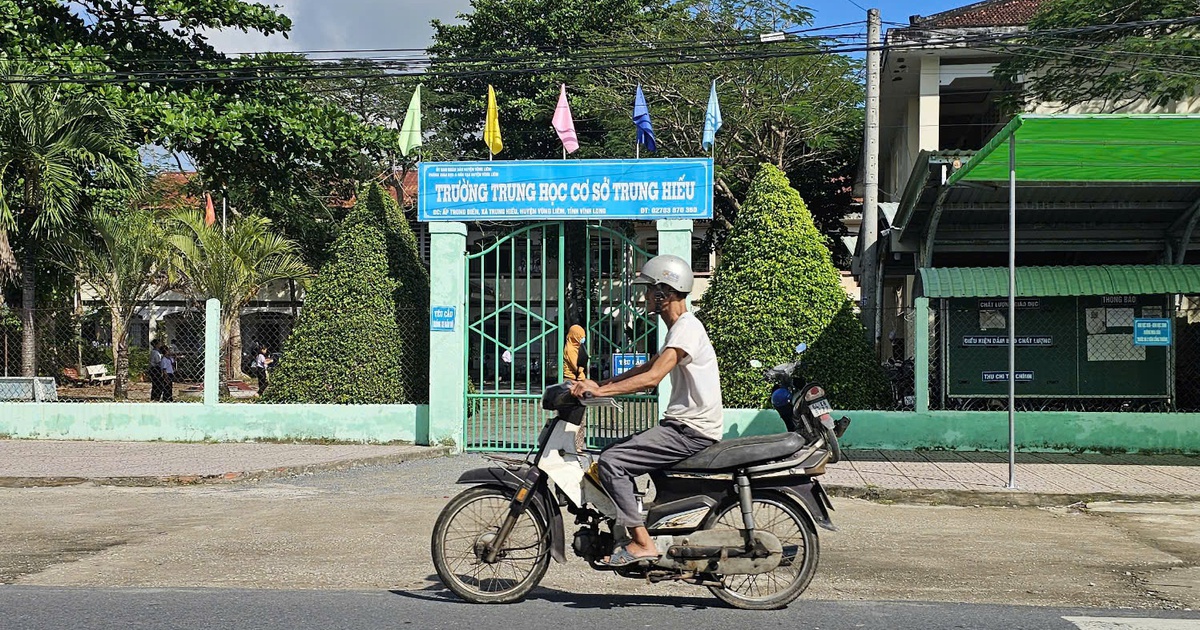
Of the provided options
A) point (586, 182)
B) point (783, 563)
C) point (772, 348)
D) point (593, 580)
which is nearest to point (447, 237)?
point (586, 182)

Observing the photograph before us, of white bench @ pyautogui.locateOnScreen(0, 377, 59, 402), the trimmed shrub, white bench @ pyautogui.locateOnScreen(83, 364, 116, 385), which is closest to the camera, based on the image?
the trimmed shrub

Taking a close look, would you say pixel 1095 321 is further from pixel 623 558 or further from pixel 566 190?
pixel 623 558

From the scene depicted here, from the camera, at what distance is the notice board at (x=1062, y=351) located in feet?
43.1

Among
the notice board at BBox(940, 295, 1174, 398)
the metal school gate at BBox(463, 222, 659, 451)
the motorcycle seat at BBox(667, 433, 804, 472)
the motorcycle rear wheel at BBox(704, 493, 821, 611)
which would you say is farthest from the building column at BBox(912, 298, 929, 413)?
the motorcycle seat at BBox(667, 433, 804, 472)

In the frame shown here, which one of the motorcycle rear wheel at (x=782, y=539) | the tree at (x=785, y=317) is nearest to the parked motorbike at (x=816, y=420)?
the motorcycle rear wheel at (x=782, y=539)

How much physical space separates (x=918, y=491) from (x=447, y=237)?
6192 millimetres

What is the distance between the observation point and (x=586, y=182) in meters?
12.5

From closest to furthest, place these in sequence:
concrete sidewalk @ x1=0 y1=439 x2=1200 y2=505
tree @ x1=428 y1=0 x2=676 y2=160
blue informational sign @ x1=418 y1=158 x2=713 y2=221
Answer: concrete sidewalk @ x1=0 y1=439 x2=1200 y2=505 → blue informational sign @ x1=418 y1=158 x2=713 y2=221 → tree @ x1=428 y1=0 x2=676 y2=160

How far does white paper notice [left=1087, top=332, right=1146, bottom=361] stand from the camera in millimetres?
13141

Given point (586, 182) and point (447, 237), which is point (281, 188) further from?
point (586, 182)

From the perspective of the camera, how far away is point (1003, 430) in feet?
41.7

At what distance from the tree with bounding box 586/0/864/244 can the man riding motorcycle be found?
1958 centimetres

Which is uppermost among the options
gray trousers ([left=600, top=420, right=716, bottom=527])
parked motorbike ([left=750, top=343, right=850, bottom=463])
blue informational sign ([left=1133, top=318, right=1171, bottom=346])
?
blue informational sign ([left=1133, top=318, right=1171, bottom=346])

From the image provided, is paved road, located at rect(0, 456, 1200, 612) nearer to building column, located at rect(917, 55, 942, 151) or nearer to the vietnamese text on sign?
the vietnamese text on sign
